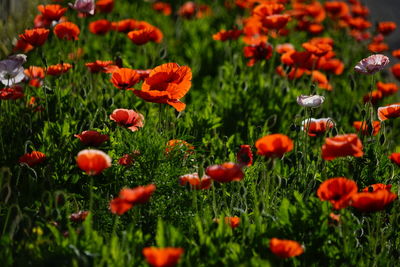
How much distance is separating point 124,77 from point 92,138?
0.40 meters

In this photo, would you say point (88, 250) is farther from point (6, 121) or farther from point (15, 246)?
point (6, 121)

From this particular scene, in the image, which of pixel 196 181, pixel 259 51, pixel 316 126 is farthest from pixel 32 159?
pixel 259 51

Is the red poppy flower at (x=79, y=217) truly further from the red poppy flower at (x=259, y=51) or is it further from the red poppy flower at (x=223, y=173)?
the red poppy flower at (x=259, y=51)

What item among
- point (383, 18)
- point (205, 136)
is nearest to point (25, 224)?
point (205, 136)

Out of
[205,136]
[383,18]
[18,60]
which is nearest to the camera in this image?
[18,60]

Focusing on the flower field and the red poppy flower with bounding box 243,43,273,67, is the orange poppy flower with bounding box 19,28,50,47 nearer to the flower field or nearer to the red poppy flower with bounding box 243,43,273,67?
the flower field

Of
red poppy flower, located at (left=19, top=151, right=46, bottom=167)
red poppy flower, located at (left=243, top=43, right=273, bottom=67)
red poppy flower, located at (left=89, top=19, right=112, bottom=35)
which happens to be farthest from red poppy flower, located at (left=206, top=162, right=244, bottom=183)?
red poppy flower, located at (left=89, top=19, right=112, bottom=35)

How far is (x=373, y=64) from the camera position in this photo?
2.70m

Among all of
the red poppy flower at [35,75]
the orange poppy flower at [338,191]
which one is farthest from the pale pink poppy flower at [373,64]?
the red poppy flower at [35,75]

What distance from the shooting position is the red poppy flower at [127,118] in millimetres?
2579

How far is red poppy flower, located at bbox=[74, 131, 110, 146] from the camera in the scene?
8.06 ft

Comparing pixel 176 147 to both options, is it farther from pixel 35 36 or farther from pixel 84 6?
pixel 84 6

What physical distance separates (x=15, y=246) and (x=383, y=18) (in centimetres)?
617

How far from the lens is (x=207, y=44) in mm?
4832
